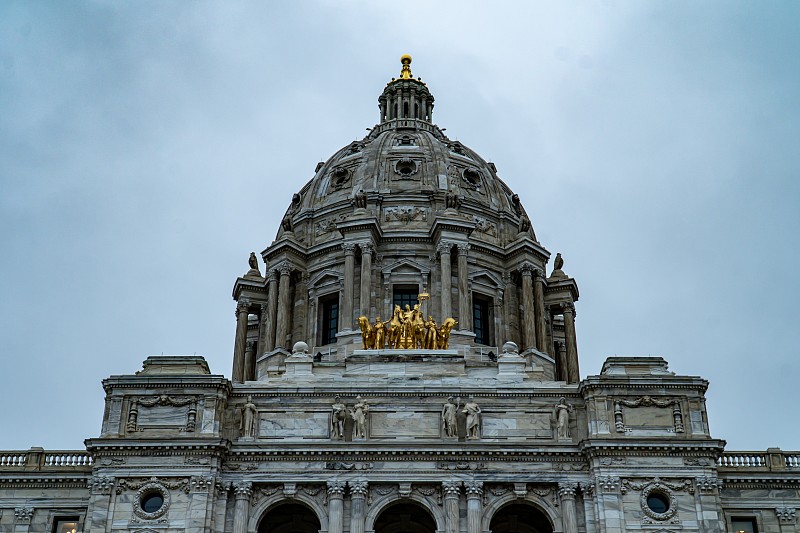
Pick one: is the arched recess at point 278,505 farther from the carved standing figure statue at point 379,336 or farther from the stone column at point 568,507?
the carved standing figure statue at point 379,336

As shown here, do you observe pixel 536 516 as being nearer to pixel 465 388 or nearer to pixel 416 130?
pixel 465 388

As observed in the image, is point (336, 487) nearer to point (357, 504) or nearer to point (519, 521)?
point (357, 504)

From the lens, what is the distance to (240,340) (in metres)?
74.8

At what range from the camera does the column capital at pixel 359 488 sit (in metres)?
51.3

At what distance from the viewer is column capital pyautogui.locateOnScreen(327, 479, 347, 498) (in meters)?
51.3

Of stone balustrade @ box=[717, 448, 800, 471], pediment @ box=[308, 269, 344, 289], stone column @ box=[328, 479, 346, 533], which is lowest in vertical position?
stone column @ box=[328, 479, 346, 533]

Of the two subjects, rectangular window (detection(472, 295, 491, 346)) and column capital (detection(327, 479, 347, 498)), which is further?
rectangular window (detection(472, 295, 491, 346))

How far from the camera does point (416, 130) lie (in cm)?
8738

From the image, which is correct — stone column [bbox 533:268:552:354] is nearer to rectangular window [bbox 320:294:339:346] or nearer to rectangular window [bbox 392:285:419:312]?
rectangular window [bbox 392:285:419:312]

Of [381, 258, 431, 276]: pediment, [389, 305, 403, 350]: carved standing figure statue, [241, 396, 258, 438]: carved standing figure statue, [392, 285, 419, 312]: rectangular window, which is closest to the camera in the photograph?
[241, 396, 258, 438]: carved standing figure statue

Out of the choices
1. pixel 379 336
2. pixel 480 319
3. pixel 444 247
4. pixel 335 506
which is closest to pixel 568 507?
pixel 335 506

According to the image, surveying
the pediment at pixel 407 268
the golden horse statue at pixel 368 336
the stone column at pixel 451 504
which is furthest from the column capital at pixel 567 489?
the pediment at pixel 407 268

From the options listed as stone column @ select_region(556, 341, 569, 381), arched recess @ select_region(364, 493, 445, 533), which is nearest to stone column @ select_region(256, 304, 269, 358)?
stone column @ select_region(556, 341, 569, 381)

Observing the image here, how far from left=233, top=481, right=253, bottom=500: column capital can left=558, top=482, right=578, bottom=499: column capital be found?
1361cm
